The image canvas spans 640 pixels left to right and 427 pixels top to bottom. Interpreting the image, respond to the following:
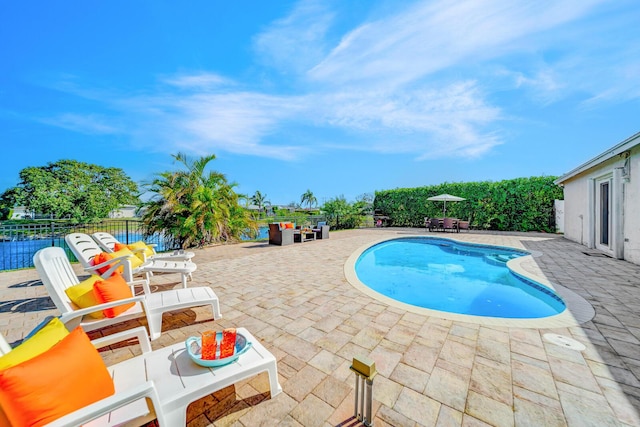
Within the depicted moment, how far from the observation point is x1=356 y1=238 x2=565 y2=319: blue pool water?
4.31 m

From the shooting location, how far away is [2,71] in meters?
13.0

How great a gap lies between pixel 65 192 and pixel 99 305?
3957 cm

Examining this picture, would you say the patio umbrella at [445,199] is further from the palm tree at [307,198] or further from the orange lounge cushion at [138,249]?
the palm tree at [307,198]

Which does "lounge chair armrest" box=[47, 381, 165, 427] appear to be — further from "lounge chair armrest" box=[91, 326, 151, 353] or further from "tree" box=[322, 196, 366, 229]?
"tree" box=[322, 196, 366, 229]

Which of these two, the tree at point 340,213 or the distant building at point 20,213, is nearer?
the tree at point 340,213

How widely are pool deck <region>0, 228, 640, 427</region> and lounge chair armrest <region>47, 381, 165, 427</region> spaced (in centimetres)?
64

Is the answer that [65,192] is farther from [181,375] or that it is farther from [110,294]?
[181,375]

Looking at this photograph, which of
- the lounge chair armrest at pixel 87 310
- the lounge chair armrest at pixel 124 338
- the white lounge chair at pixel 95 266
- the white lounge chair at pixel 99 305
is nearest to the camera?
the lounge chair armrest at pixel 124 338

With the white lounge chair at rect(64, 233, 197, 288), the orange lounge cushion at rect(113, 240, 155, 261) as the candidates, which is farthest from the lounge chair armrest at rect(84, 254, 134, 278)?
the orange lounge cushion at rect(113, 240, 155, 261)

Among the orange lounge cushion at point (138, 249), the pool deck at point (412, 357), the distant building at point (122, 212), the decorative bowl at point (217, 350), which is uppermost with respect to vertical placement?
the distant building at point (122, 212)

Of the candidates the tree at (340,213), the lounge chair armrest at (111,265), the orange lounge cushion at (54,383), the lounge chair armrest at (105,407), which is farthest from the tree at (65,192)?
the lounge chair armrest at (105,407)

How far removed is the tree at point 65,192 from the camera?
27.7 metres

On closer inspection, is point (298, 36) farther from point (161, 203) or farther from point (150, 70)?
point (150, 70)

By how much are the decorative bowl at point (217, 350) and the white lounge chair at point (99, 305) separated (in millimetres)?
1054
